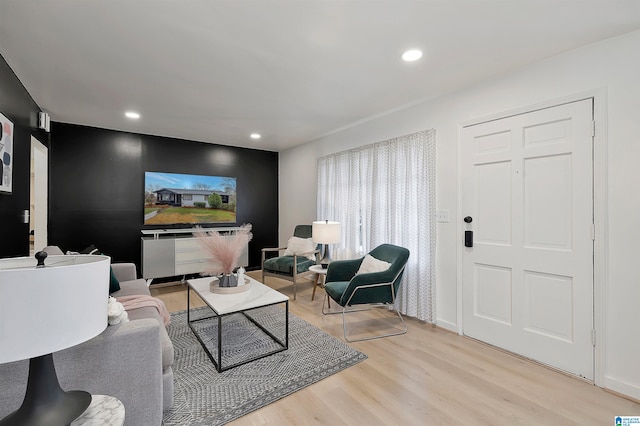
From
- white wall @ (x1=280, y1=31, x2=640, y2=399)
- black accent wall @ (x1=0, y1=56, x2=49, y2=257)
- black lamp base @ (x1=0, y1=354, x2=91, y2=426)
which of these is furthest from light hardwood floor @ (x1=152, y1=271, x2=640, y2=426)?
black accent wall @ (x1=0, y1=56, x2=49, y2=257)

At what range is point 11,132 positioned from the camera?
7.72 ft

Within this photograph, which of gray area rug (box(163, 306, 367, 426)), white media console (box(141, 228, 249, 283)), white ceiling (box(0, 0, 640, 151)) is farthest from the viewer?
white media console (box(141, 228, 249, 283))

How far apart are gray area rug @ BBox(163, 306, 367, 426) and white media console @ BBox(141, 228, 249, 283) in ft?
4.64

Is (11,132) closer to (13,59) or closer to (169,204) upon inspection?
(13,59)

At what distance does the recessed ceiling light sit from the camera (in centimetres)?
220

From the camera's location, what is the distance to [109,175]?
4.28 m

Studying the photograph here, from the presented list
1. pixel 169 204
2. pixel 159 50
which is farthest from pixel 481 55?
pixel 169 204

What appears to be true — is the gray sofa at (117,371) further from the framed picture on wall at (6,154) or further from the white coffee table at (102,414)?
the framed picture on wall at (6,154)

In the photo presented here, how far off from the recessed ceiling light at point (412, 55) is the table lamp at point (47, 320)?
2.30m

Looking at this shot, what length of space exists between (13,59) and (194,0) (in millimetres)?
1787

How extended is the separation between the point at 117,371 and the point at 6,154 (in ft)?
6.79

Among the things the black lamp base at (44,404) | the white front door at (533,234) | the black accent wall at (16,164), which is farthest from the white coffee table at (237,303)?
the white front door at (533,234)

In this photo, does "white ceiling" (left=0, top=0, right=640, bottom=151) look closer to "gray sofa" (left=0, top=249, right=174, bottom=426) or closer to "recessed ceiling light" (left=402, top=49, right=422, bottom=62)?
"recessed ceiling light" (left=402, top=49, right=422, bottom=62)

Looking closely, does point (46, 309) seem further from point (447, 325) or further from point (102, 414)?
point (447, 325)
